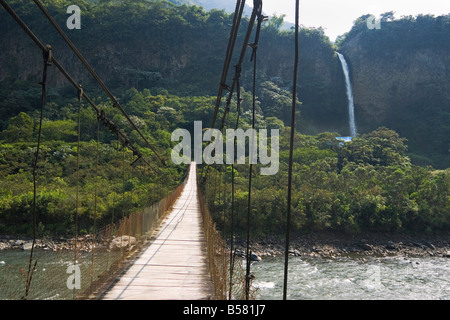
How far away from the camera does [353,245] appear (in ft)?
50.7

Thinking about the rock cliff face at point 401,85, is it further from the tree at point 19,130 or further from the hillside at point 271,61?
the tree at point 19,130

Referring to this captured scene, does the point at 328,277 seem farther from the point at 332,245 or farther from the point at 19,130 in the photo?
the point at 19,130

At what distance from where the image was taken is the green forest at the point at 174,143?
16094mm

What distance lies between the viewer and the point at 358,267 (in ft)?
41.0

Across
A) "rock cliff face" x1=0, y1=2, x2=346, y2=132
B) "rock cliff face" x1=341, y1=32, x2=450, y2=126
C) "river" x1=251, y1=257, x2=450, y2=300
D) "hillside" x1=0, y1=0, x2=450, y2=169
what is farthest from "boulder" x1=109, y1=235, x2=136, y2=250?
"rock cliff face" x1=341, y1=32, x2=450, y2=126

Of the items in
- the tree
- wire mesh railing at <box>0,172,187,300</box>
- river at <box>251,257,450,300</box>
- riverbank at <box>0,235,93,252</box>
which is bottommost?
river at <box>251,257,450,300</box>

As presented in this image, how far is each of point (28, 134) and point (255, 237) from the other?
1643 cm

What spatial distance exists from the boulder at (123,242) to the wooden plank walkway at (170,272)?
0.69ft

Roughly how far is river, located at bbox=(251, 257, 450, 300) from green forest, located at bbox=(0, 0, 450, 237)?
246 centimetres

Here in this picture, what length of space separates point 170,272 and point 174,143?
21863 mm

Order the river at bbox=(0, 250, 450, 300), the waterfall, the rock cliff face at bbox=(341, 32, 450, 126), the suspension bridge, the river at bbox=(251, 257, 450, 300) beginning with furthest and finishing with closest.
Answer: the rock cliff face at bbox=(341, 32, 450, 126) < the waterfall < the river at bbox=(251, 257, 450, 300) < the river at bbox=(0, 250, 450, 300) < the suspension bridge

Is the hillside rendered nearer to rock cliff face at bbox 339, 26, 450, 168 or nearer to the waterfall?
rock cliff face at bbox 339, 26, 450, 168

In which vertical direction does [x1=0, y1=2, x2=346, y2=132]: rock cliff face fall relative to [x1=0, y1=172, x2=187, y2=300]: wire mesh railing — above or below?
above

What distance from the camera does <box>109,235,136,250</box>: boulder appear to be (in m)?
4.28
